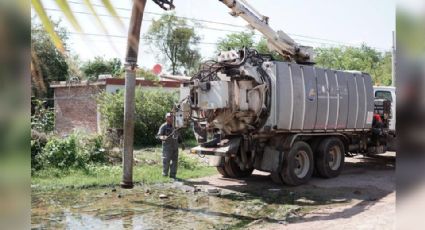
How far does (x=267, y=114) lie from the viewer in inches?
436

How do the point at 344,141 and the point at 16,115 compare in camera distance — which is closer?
the point at 16,115

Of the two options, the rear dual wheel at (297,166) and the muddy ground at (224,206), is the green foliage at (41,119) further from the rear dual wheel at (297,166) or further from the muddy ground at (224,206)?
the rear dual wheel at (297,166)

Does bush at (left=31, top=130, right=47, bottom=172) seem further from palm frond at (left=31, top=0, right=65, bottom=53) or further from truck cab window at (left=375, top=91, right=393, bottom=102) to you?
palm frond at (left=31, top=0, right=65, bottom=53)

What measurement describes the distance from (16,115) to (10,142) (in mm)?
84

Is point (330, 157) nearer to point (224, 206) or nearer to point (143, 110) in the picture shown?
point (224, 206)

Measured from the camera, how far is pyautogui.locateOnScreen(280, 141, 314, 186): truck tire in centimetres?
1129

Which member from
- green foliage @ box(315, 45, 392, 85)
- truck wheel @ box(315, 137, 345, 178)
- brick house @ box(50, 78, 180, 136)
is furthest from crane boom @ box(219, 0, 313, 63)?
green foliage @ box(315, 45, 392, 85)

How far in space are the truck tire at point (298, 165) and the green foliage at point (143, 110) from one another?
10.5 meters

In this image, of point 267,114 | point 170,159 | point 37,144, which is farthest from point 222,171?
point 37,144

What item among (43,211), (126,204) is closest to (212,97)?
(126,204)

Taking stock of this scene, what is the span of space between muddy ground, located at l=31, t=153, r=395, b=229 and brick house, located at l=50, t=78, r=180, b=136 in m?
13.2

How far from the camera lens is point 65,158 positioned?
1320 cm

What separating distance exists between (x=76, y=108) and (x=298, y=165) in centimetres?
1833

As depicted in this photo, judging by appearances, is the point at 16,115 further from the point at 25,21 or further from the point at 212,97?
the point at 212,97
